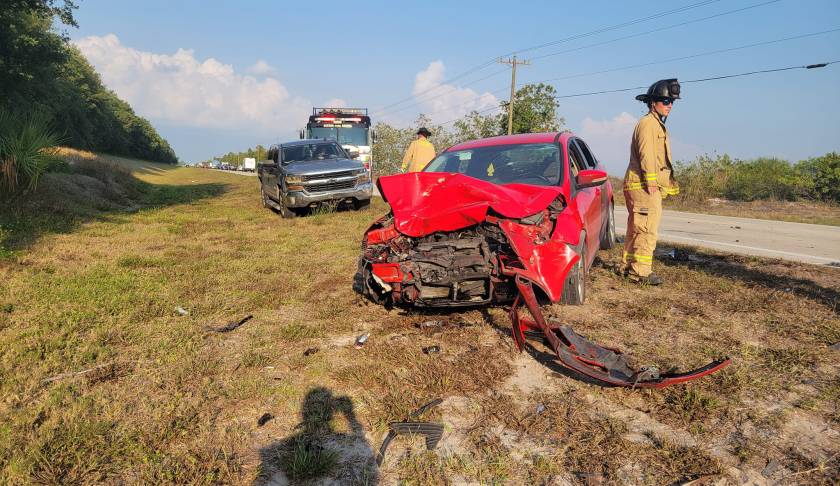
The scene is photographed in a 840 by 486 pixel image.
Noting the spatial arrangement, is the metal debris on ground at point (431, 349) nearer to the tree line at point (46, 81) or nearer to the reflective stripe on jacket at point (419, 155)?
the reflective stripe on jacket at point (419, 155)

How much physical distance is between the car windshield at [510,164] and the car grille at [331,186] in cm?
579

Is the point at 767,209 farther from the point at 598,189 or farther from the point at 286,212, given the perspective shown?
the point at 286,212

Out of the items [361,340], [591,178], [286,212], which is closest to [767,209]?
[591,178]

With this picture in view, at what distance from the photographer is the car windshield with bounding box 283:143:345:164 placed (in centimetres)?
1183

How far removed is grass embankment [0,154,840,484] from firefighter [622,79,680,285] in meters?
0.35

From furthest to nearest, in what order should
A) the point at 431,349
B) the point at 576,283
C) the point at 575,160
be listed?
the point at 575,160 < the point at 576,283 < the point at 431,349

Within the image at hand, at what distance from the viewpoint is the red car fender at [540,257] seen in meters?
3.61

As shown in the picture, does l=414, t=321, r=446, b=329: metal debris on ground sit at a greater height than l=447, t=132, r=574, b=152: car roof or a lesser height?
lesser

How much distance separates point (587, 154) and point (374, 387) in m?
4.42

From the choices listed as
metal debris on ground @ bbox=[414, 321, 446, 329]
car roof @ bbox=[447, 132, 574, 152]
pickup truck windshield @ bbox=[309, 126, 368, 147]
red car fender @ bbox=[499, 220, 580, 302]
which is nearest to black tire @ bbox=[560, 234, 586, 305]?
red car fender @ bbox=[499, 220, 580, 302]

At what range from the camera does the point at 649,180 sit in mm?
5387

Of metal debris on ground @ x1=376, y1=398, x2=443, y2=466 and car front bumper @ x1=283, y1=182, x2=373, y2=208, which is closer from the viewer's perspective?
metal debris on ground @ x1=376, y1=398, x2=443, y2=466

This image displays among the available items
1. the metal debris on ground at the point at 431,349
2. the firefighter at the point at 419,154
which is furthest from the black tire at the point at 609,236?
the metal debris on ground at the point at 431,349

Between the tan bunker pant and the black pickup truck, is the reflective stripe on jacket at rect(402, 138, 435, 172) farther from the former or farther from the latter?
the tan bunker pant
